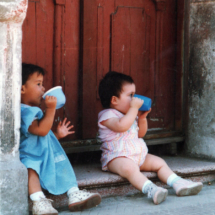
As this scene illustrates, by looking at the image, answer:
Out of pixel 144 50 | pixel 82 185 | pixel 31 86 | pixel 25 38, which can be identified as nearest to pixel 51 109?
pixel 31 86

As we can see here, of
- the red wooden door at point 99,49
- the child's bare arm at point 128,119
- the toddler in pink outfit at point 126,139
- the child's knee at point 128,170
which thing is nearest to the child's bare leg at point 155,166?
the toddler in pink outfit at point 126,139

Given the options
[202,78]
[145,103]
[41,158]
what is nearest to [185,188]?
[145,103]

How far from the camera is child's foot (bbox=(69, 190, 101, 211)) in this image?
2.79 m

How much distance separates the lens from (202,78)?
395cm

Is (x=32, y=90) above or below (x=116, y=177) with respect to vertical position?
above

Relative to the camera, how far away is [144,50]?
4.11 meters

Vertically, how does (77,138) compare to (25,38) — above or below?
below

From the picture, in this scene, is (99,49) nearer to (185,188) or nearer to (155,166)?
(155,166)

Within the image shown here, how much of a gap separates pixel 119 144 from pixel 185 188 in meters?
0.64

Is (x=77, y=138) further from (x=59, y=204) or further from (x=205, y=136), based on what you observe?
(x=205, y=136)

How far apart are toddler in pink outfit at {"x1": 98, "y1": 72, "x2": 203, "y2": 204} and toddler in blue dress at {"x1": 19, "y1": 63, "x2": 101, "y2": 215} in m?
0.44

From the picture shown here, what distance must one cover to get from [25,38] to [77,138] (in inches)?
42.8

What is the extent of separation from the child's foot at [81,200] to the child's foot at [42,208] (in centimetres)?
18

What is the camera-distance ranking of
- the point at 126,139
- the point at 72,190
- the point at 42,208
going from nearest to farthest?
the point at 42,208
the point at 72,190
the point at 126,139
